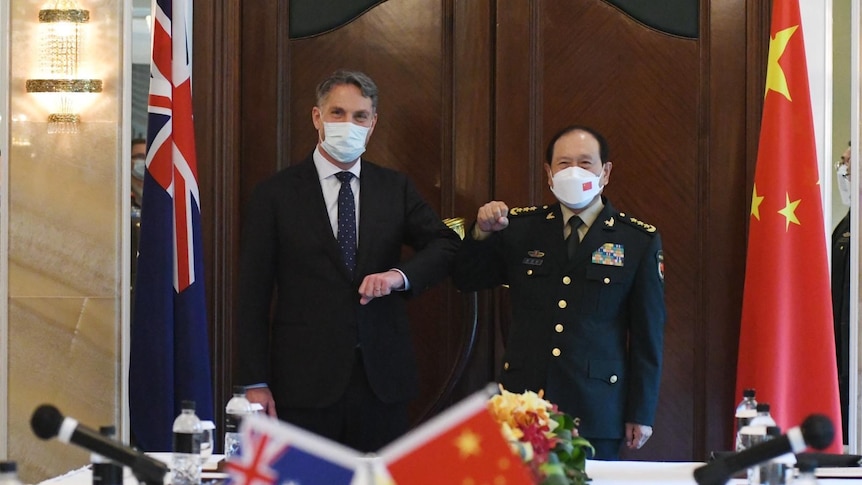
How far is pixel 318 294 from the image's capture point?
11.1ft

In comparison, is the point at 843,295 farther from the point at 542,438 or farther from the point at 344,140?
the point at 542,438

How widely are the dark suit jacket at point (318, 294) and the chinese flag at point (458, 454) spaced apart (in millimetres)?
1879

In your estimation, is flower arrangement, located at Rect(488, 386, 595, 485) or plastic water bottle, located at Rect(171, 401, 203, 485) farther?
plastic water bottle, located at Rect(171, 401, 203, 485)

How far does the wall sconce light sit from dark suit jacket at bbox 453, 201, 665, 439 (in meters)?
1.57

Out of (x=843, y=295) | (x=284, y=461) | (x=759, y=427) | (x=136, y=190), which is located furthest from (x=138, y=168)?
(x=284, y=461)

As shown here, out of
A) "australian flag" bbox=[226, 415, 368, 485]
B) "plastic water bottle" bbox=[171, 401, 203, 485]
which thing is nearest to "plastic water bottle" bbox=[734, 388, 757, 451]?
"plastic water bottle" bbox=[171, 401, 203, 485]

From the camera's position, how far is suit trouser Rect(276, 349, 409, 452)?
10.9ft

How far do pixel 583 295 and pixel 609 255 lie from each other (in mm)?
153

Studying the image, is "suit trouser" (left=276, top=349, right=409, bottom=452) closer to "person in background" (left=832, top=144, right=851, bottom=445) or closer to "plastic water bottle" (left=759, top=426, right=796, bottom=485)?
"plastic water bottle" (left=759, top=426, right=796, bottom=485)

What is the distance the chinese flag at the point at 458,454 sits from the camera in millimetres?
1409

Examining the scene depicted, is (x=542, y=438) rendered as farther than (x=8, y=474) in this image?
Yes

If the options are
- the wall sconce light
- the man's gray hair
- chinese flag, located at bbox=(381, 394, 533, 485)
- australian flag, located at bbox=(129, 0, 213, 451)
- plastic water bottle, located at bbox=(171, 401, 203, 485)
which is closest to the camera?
chinese flag, located at bbox=(381, 394, 533, 485)

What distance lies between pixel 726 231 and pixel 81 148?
2.41 m

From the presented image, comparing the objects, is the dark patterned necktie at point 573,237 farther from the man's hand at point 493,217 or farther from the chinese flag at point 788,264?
the chinese flag at point 788,264
